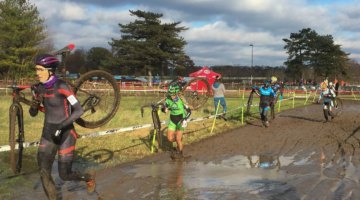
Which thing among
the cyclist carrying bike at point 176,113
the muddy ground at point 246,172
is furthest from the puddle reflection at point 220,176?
the cyclist carrying bike at point 176,113

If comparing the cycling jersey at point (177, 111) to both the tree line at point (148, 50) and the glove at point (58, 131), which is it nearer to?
the glove at point (58, 131)

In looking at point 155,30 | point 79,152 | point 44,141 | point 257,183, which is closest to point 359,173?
point 257,183

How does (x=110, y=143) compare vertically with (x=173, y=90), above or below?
below

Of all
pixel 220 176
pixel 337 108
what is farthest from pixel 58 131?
pixel 337 108

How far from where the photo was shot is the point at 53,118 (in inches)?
239

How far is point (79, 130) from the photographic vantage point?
53.8 feet

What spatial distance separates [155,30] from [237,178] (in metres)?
63.2

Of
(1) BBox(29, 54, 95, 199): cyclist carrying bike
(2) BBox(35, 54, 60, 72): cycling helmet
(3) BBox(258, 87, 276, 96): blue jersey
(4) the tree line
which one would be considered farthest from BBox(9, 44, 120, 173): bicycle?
(4) the tree line

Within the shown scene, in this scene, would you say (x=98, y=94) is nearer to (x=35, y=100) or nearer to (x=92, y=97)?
(x=92, y=97)

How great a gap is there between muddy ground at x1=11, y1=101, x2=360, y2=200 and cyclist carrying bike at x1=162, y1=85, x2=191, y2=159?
55 cm

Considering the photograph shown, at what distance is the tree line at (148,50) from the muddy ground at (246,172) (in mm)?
28160

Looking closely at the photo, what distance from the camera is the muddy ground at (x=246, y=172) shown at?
721 centimetres

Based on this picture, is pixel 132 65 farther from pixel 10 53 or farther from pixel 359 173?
pixel 359 173

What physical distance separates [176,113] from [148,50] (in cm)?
5956
